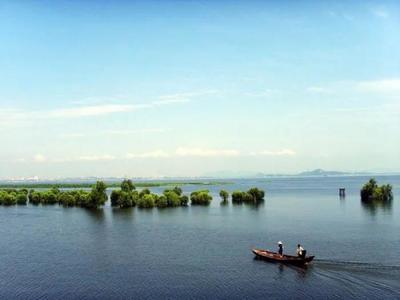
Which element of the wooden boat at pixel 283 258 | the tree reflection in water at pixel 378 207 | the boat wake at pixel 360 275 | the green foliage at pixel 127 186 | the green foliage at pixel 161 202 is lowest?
the boat wake at pixel 360 275

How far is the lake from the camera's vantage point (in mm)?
43406

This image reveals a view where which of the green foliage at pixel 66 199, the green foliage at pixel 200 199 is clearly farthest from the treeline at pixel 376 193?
the green foliage at pixel 66 199

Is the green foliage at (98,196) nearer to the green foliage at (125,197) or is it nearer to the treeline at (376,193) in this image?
the green foliage at (125,197)

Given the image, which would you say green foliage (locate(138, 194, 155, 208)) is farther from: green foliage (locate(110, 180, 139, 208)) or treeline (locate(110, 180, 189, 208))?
green foliage (locate(110, 180, 139, 208))

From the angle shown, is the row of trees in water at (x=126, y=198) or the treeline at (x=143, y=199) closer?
the treeline at (x=143, y=199)

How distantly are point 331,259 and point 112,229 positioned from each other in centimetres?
4290

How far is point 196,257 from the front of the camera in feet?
186

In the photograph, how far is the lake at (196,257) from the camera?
43.4m

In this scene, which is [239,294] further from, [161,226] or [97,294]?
[161,226]

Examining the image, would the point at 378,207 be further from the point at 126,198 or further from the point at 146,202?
the point at 126,198

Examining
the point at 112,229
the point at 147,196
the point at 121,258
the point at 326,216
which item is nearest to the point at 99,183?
the point at 147,196

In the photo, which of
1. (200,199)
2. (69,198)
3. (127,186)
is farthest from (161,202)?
(69,198)

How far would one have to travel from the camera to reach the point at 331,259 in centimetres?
5381

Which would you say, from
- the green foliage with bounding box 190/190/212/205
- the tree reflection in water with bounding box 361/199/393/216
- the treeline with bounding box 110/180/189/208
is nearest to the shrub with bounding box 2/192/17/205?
the treeline with bounding box 110/180/189/208
